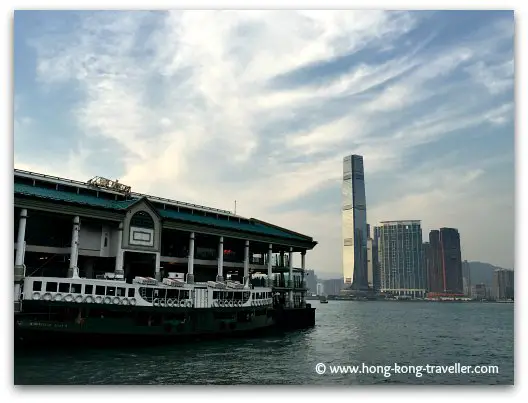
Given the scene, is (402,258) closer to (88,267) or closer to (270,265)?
(270,265)

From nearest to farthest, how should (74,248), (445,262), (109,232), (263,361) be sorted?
1. (263,361)
2. (74,248)
3. (109,232)
4. (445,262)

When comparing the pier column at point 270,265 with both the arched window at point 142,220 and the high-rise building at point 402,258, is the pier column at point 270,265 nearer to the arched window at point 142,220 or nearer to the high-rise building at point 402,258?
the high-rise building at point 402,258

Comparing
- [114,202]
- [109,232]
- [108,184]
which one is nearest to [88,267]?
[109,232]

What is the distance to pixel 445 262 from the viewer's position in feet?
157

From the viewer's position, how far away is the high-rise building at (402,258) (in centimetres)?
4350

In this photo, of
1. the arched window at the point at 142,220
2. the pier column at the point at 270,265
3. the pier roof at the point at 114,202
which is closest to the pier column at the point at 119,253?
the arched window at the point at 142,220

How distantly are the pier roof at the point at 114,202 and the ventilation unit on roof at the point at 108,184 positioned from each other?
0.49 meters

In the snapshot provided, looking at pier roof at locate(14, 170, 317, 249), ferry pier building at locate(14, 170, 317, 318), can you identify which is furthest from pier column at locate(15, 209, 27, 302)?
pier roof at locate(14, 170, 317, 249)

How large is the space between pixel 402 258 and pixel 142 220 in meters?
35.0

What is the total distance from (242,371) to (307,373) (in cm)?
382

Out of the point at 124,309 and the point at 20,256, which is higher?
the point at 20,256

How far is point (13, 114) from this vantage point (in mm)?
25172

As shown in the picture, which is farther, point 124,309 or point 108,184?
point 108,184

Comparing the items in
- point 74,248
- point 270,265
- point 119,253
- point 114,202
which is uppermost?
point 114,202
